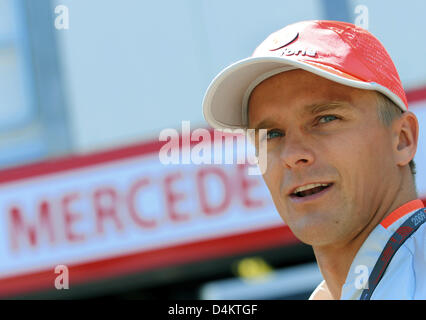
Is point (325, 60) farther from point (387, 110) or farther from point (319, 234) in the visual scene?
point (319, 234)

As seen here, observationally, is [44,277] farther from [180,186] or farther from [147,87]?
[147,87]

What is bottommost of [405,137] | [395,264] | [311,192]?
[395,264]

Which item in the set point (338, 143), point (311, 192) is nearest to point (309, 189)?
point (311, 192)

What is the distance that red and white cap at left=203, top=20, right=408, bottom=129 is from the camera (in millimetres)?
1304

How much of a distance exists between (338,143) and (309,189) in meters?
0.11

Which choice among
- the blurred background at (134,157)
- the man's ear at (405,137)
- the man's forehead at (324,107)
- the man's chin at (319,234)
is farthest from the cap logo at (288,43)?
the blurred background at (134,157)

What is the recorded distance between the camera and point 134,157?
14.9 feet

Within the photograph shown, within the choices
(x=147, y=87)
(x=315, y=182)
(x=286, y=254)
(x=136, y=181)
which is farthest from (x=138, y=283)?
(x=315, y=182)

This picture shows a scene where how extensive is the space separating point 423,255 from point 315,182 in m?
0.27

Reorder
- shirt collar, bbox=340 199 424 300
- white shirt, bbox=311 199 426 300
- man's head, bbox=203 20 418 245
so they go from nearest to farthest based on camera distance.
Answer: white shirt, bbox=311 199 426 300
shirt collar, bbox=340 199 424 300
man's head, bbox=203 20 418 245

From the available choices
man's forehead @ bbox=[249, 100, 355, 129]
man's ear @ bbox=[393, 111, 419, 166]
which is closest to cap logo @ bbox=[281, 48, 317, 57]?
man's forehead @ bbox=[249, 100, 355, 129]

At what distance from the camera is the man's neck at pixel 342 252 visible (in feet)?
4.51

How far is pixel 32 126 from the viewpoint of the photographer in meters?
4.89

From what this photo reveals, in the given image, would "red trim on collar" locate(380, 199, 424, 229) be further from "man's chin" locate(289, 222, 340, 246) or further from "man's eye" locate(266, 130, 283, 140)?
"man's eye" locate(266, 130, 283, 140)
